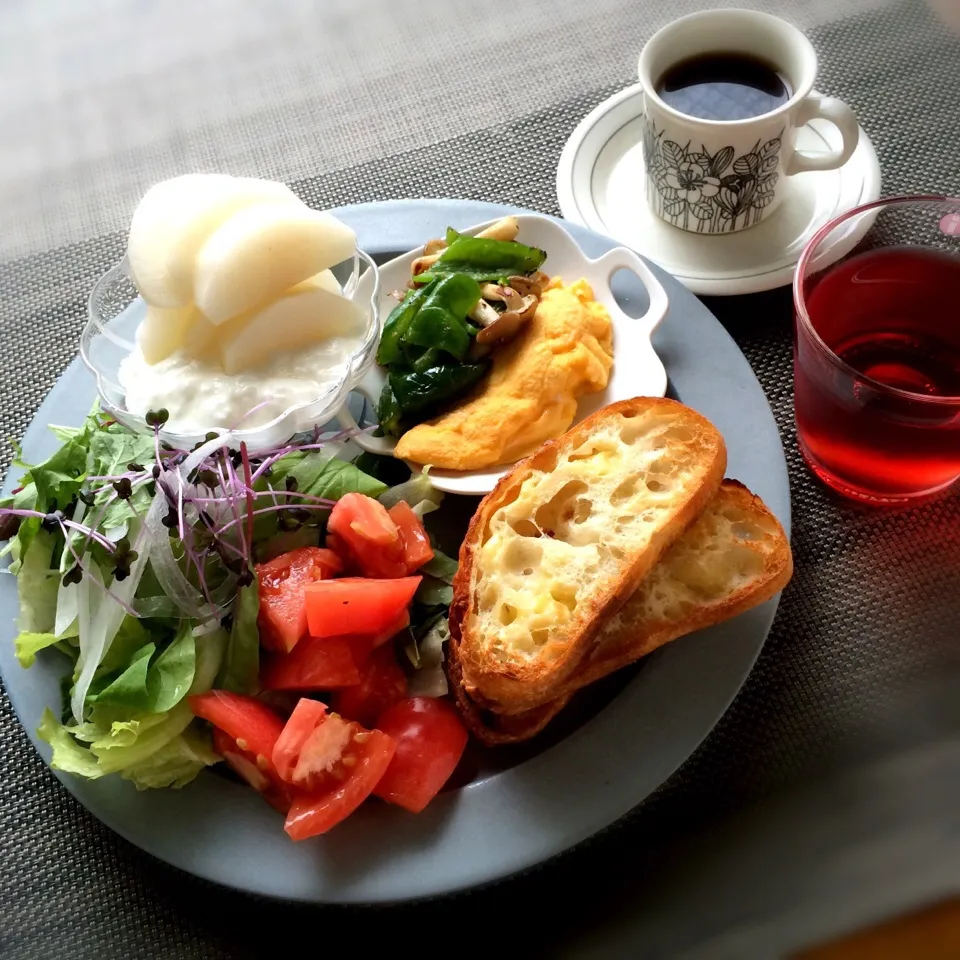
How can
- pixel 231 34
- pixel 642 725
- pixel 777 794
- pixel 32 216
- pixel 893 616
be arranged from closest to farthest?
1. pixel 777 794
2. pixel 642 725
3. pixel 893 616
4. pixel 32 216
5. pixel 231 34

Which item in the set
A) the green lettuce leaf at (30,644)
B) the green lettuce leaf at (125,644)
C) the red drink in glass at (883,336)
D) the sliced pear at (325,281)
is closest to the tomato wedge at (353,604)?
the green lettuce leaf at (125,644)

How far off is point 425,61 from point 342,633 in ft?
4.54

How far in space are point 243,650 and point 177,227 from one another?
58 cm

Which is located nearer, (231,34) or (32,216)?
(32,216)

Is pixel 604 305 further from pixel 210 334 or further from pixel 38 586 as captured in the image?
pixel 38 586

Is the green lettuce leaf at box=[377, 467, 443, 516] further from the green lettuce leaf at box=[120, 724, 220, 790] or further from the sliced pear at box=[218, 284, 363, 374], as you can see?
the green lettuce leaf at box=[120, 724, 220, 790]

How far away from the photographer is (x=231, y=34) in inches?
81.4

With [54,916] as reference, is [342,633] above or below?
above

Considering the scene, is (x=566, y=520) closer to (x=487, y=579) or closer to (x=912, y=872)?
(x=487, y=579)

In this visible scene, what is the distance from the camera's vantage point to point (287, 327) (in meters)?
1.28

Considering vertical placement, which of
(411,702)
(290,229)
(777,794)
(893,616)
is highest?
(777,794)

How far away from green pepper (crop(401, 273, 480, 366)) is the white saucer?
316mm

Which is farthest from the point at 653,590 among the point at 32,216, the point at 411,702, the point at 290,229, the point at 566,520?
the point at 32,216

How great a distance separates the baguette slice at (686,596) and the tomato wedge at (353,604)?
0.31 feet
